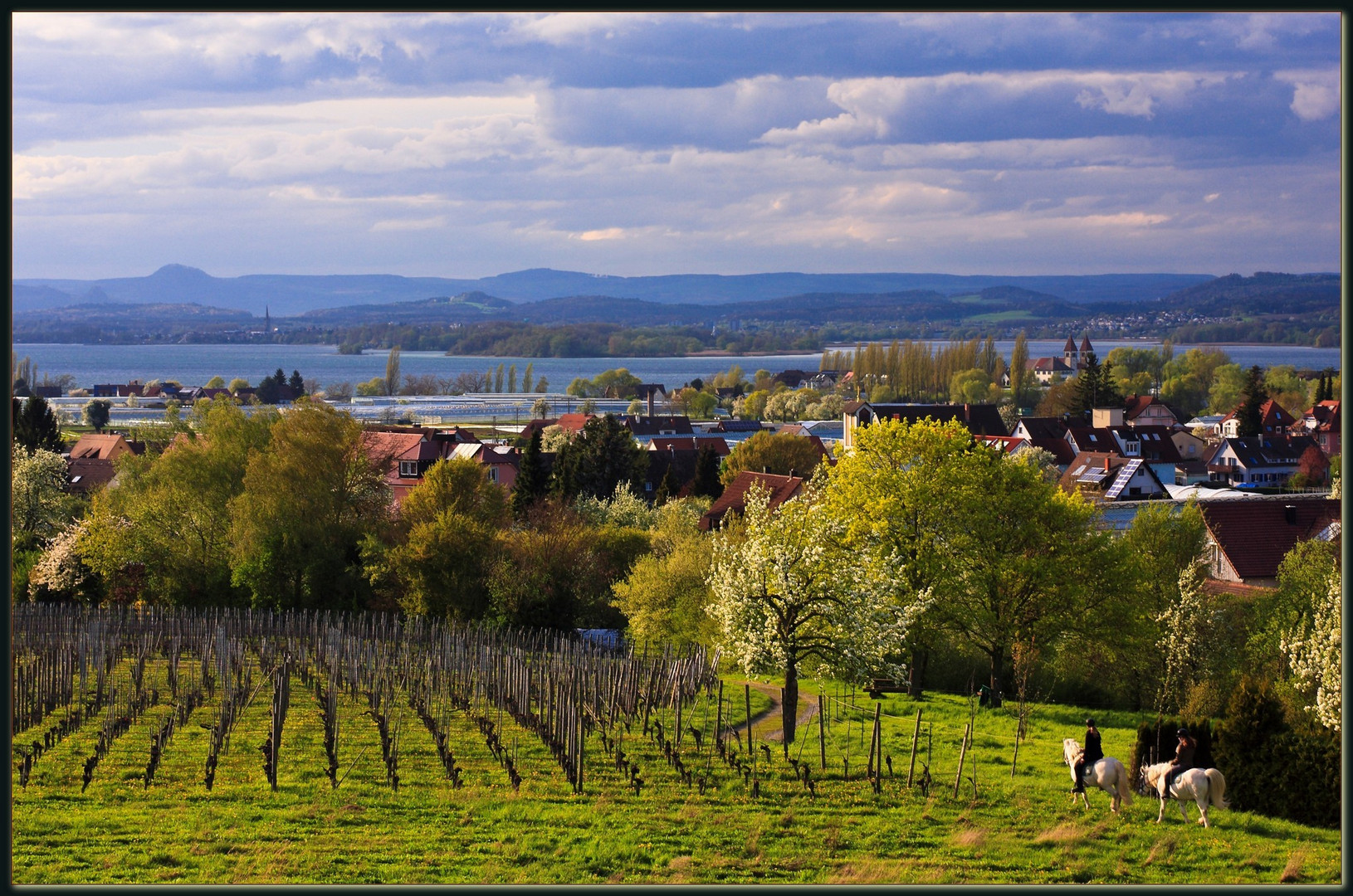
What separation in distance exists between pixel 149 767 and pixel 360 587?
2080 cm

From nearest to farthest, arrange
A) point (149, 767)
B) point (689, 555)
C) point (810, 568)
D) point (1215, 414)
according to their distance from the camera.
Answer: point (149, 767) → point (810, 568) → point (689, 555) → point (1215, 414)

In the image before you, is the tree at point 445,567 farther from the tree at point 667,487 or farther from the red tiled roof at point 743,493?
the tree at point 667,487

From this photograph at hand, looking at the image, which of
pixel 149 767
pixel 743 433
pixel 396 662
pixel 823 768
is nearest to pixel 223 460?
pixel 396 662

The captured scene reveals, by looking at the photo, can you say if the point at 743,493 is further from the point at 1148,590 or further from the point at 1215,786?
the point at 1215,786

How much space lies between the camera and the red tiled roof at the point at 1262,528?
4012cm

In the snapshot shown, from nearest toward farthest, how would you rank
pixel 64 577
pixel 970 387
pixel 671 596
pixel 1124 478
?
pixel 671 596 → pixel 64 577 → pixel 1124 478 → pixel 970 387

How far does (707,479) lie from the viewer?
6162 centimetres

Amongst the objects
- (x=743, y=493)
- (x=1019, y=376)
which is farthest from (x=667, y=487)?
(x=1019, y=376)

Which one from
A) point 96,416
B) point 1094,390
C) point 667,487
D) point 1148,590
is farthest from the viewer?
point 96,416

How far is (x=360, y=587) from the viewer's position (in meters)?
38.3

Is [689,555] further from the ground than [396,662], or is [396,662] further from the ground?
[689,555]

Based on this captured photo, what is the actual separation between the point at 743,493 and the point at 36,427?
42.1 meters

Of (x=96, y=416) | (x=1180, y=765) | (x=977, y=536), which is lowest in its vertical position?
(x=1180, y=765)

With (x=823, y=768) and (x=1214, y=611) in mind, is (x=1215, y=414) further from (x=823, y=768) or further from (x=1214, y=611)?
(x=823, y=768)
